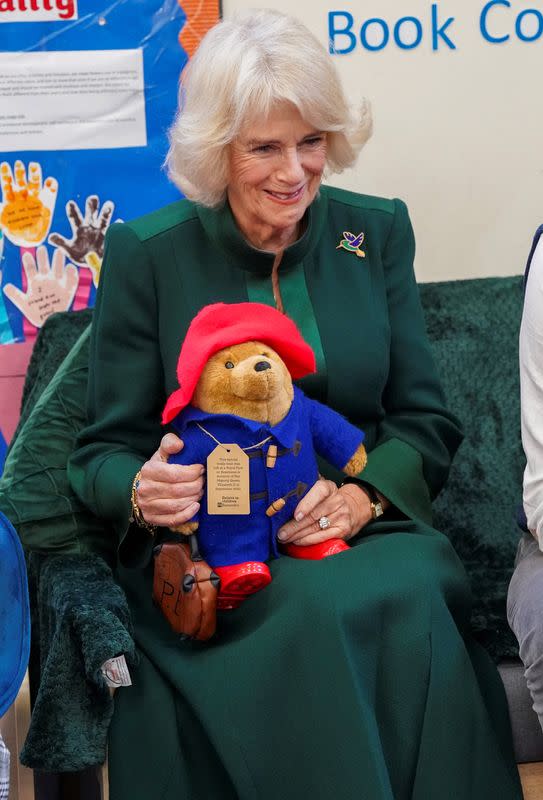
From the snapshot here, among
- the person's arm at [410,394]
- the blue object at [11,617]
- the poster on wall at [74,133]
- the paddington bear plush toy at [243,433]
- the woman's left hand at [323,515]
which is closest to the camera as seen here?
the blue object at [11,617]

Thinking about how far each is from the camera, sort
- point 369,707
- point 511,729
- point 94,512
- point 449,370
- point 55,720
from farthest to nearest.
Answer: point 449,370 < point 94,512 < point 511,729 < point 55,720 < point 369,707

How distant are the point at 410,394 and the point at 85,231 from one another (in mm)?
1021

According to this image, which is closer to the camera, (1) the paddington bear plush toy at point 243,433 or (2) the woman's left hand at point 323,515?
(1) the paddington bear plush toy at point 243,433

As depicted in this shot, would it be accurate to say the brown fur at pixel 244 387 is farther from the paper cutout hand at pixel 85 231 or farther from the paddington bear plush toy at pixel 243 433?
the paper cutout hand at pixel 85 231

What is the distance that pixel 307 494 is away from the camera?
6.97 feet

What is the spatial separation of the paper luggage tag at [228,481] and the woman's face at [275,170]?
50cm

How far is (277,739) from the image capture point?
6.29 feet

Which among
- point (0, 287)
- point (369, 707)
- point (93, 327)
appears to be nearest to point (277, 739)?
point (369, 707)

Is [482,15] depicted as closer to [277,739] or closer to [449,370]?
[449,370]

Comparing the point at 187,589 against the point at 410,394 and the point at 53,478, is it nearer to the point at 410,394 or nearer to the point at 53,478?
the point at 53,478

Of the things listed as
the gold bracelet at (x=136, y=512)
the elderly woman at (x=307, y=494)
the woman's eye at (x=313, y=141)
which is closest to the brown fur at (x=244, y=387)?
the elderly woman at (x=307, y=494)

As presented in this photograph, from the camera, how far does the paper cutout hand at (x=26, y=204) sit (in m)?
2.96

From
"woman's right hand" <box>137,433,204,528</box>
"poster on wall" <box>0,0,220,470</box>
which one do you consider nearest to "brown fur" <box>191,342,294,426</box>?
"woman's right hand" <box>137,433,204,528</box>

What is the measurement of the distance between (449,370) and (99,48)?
1124 mm
